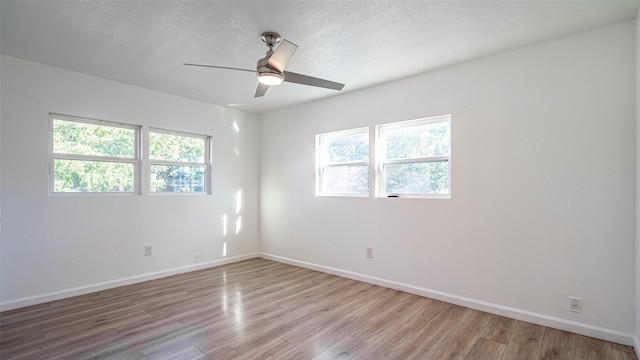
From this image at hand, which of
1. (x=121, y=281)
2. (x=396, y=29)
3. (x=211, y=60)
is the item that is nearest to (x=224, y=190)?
(x=121, y=281)

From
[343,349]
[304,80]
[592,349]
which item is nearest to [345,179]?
[304,80]

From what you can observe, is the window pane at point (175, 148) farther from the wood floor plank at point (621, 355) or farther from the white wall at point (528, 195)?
the wood floor plank at point (621, 355)

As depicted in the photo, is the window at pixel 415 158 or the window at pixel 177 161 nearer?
the window at pixel 415 158

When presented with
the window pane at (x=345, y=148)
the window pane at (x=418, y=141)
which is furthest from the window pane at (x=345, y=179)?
the window pane at (x=418, y=141)

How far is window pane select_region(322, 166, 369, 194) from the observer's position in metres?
4.20

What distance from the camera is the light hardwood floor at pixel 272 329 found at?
2.30 m

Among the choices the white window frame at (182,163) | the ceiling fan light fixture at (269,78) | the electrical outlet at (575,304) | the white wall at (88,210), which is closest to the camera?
the ceiling fan light fixture at (269,78)

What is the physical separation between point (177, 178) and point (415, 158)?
11.3 ft

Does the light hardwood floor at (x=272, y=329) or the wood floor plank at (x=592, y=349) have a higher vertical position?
the wood floor plank at (x=592, y=349)

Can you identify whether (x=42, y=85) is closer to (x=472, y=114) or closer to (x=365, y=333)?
(x=365, y=333)

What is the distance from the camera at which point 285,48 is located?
2221mm

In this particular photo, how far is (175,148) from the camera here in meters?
4.50

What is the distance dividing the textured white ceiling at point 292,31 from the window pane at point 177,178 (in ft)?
4.56

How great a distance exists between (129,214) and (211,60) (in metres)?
2.34
